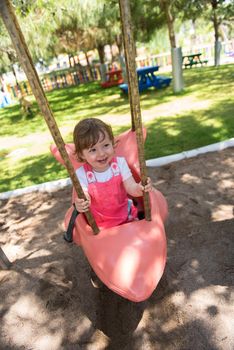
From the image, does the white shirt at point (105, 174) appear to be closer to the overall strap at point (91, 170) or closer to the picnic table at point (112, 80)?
the overall strap at point (91, 170)

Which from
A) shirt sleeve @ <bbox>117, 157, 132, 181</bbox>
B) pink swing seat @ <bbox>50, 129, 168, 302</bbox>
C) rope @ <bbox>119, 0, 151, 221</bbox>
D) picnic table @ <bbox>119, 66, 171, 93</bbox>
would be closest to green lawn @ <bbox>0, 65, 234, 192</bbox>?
picnic table @ <bbox>119, 66, 171, 93</bbox>

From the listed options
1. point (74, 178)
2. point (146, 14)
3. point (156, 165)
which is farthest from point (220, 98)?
point (146, 14)

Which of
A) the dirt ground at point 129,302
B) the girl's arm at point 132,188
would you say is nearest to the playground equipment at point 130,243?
the girl's arm at point 132,188

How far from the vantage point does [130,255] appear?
182 centimetres

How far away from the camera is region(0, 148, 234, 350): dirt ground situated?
78.5 inches

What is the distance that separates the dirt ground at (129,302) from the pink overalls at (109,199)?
0.59 m

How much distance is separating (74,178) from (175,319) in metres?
1.20

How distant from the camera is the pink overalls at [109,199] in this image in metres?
2.21

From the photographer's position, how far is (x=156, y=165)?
4.21 metres

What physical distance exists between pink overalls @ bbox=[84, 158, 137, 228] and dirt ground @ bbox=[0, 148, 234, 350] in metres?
0.59

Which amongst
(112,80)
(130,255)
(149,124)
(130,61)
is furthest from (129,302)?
(112,80)

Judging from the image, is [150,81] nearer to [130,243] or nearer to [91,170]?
[91,170]

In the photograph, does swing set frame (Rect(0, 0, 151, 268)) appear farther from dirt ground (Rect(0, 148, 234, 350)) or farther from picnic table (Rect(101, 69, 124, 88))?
picnic table (Rect(101, 69, 124, 88))

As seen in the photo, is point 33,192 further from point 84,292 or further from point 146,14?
point 146,14
